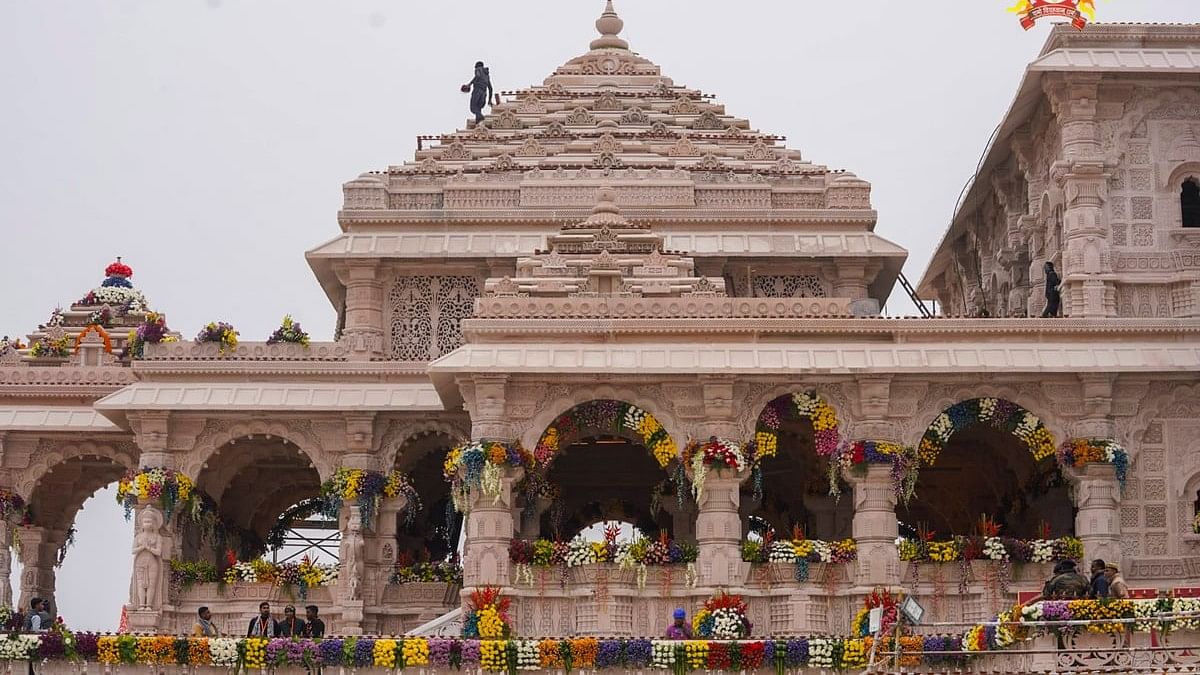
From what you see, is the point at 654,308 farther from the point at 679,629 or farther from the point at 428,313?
the point at 428,313

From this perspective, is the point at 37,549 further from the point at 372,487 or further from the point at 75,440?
the point at 372,487

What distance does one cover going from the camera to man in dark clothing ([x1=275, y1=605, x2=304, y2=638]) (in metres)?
32.8

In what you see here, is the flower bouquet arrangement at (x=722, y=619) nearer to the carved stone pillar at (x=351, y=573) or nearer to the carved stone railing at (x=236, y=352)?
the carved stone pillar at (x=351, y=573)

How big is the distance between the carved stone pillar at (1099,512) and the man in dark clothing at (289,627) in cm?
1250

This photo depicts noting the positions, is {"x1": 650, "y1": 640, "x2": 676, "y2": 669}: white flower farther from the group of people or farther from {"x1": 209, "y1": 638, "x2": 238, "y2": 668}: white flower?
{"x1": 209, "y1": 638, "x2": 238, "y2": 668}: white flower

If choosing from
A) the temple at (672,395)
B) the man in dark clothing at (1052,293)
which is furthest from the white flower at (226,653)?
the man in dark clothing at (1052,293)

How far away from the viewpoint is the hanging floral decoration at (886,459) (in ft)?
111

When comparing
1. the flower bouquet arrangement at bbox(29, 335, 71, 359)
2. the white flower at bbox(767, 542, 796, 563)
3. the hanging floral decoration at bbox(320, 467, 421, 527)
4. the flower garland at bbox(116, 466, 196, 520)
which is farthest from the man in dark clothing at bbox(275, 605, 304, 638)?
the flower bouquet arrangement at bbox(29, 335, 71, 359)

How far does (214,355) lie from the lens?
3816 centimetres

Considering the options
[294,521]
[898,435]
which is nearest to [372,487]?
[898,435]

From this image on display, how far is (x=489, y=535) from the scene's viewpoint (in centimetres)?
3350

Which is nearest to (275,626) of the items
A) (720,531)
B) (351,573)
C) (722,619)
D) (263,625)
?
(263,625)

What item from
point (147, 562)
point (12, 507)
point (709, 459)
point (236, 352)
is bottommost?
point (147, 562)

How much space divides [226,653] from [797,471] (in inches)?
545
